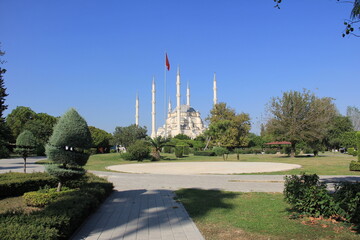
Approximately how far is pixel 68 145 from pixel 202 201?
4.55m

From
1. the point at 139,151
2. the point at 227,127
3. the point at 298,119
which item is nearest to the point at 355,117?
the point at 227,127

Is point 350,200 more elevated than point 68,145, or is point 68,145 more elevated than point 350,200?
point 68,145

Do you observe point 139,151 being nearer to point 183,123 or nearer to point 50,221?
point 50,221

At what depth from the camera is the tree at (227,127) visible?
5681 cm

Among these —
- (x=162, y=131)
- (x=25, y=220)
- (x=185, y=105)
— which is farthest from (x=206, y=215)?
(x=185, y=105)

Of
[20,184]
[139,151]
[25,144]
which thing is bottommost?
[20,184]

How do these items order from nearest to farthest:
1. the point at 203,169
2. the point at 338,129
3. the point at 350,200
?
the point at 350,200 → the point at 203,169 → the point at 338,129

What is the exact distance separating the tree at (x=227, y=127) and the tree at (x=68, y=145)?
48.3 meters

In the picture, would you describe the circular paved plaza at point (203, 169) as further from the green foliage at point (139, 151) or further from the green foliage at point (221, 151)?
the green foliage at point (221, 151)

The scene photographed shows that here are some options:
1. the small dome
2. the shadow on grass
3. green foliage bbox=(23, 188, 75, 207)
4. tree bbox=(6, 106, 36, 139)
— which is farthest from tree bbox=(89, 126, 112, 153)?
the small dome

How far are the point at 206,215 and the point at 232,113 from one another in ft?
203

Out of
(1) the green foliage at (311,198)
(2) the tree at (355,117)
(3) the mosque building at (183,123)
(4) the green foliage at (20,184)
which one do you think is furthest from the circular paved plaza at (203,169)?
(3) the mosque building at (183,123)

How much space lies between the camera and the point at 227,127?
57.8 metres

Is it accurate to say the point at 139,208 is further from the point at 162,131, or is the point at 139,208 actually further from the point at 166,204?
the point at 162,131
